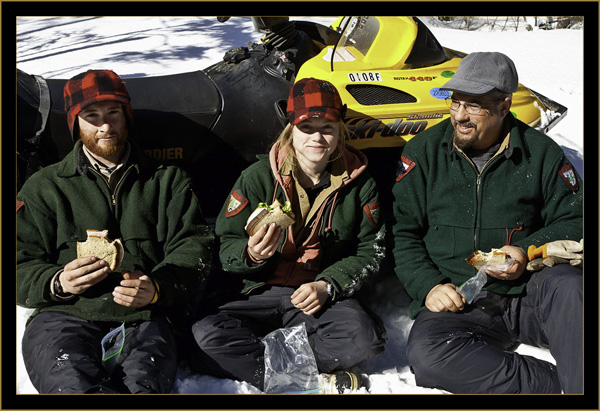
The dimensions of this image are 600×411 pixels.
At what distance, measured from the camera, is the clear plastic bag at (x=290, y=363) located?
2.82 meters

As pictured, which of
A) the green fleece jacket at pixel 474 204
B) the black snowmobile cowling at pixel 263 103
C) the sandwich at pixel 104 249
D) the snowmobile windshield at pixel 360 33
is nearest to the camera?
the sandwich at pixel 104 249

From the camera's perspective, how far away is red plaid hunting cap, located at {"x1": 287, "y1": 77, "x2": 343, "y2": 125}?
9.24 ft

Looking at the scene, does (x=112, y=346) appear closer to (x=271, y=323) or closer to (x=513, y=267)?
(x=271, y=323)

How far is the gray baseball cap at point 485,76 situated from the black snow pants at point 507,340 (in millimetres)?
892

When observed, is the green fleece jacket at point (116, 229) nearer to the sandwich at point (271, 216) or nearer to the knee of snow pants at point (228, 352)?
the knee of snow pants at point (228, 352)

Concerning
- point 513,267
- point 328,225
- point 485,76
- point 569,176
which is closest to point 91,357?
point 328,225

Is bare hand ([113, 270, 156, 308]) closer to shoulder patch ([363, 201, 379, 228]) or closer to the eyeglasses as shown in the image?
shoulder patch ([363, 201, 379, 228])

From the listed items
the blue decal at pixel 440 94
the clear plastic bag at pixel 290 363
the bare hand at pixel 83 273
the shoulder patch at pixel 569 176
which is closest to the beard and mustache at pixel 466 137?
the shoulder patch at pixel 569 176

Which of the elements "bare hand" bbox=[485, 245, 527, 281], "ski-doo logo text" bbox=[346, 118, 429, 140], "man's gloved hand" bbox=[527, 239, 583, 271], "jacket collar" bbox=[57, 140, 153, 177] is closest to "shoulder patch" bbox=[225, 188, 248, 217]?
"jacket collar" bbox=[57, 140, 153, 177]

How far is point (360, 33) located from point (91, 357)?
2458mm

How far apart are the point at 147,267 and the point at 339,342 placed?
0.96 meters

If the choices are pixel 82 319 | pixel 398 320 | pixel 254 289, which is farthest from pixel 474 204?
pixel 82 319

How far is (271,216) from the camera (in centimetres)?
273

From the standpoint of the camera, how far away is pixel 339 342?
287cm
